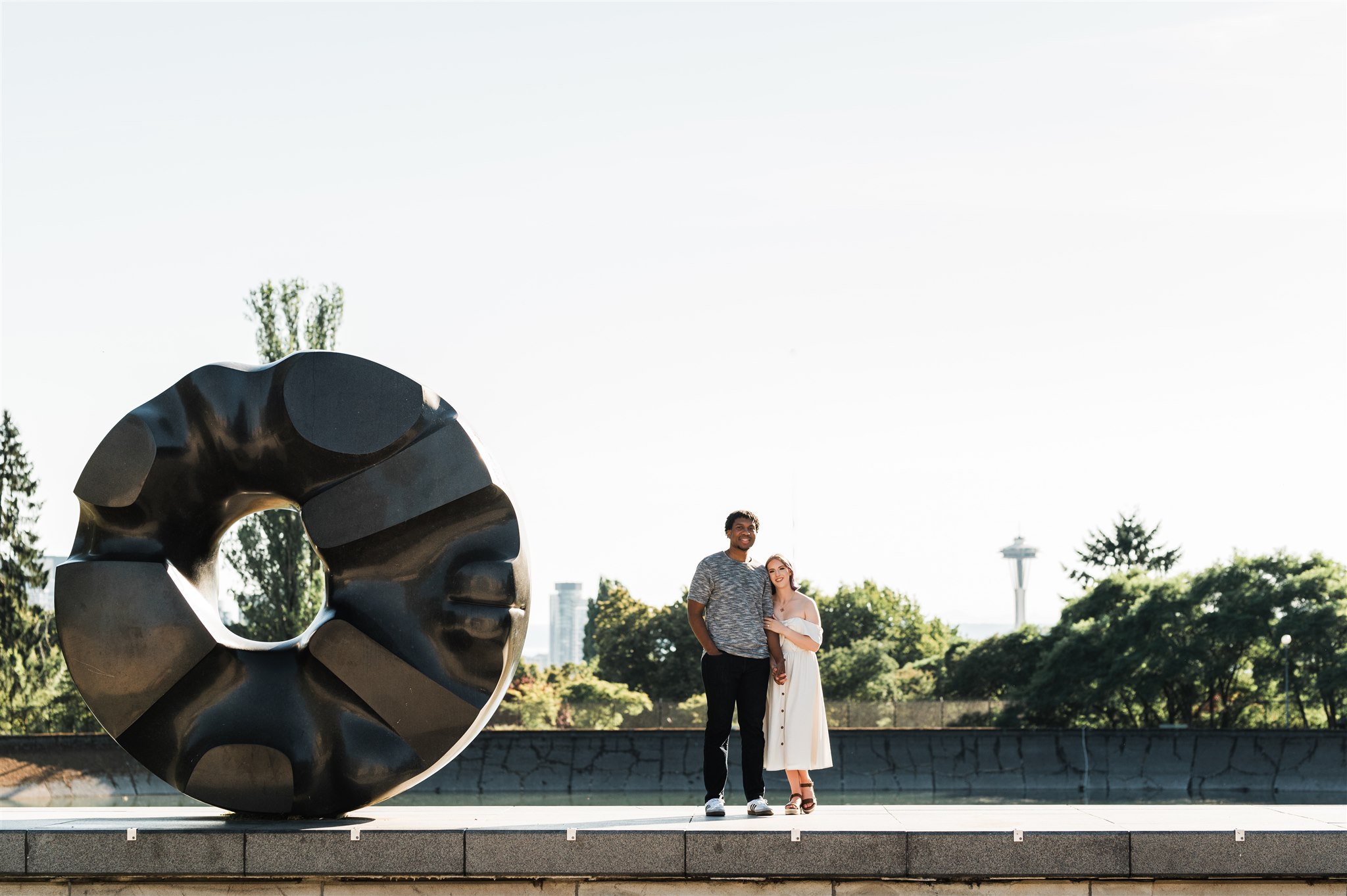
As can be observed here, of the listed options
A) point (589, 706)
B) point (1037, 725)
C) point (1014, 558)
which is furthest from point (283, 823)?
point (1014, 558)

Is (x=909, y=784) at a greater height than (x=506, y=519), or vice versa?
(x=506, y=519)

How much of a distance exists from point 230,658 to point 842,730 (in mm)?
19736

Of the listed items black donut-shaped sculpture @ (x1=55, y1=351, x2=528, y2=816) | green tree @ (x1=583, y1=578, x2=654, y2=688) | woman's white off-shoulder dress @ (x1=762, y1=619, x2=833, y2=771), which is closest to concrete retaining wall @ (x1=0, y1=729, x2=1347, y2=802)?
woman's white off-shoulder dress @ (x1=762, y1=619, x2=833, y2=771)

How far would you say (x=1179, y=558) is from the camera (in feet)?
187

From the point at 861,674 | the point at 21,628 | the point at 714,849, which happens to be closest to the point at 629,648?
the point at 861,674

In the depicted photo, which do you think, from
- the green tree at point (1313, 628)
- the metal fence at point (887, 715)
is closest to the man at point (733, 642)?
the metal fence at point (887, 715)

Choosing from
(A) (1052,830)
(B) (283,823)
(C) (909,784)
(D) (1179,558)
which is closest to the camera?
(A) (1052,830)

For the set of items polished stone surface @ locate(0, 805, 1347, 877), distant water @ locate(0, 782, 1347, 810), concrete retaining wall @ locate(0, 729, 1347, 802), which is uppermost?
polished stone surface @ locate(0, 805, 1347, 877)

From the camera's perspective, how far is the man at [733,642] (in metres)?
7.66

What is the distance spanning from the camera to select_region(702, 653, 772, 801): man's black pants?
25.1 ft

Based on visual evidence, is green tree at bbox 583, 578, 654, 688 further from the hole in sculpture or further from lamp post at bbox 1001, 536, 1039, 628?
lamp post at bbox 1001, 536, 1039, 628

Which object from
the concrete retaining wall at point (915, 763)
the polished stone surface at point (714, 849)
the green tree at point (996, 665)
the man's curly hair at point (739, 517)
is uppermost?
the man's curly hair at point (739, 517)

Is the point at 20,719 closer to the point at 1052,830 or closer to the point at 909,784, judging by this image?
the point at 909,784

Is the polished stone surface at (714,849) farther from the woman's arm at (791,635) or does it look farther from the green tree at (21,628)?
the green tree at (21,628)
